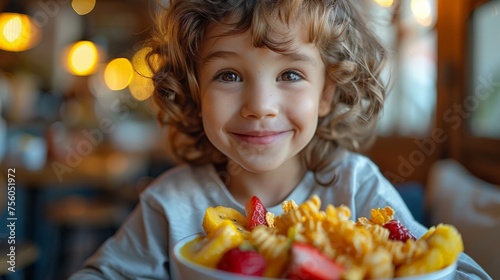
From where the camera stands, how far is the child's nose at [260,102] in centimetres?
77

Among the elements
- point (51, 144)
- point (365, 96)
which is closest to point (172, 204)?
point (365, 96)

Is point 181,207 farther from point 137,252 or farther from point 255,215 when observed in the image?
point 255,215

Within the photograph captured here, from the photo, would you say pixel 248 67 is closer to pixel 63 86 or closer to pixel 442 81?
pixel 442 81

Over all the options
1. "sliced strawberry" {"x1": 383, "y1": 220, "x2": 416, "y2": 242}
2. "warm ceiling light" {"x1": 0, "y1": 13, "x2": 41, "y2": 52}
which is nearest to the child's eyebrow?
"sliced strawberry" {"x1": 383, "y1": 220, "x2": 416, "y2": 242}

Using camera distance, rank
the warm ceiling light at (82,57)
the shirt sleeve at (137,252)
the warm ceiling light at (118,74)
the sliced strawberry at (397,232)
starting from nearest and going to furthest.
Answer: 1. the sliced strawberry at (397,232)
2. the shirt sleeve at (137,252)
3. the warm ceiling light at (82,57)
4. the warm ceiling light at (118,74)

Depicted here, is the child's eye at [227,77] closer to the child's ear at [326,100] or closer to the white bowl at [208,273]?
the child's ear at [326,100]

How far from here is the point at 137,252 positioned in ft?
3.02

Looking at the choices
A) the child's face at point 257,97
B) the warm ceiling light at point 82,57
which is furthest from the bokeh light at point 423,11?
the warm ceiling light at point 82,57

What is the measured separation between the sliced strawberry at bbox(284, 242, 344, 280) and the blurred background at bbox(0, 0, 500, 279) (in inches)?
25.1

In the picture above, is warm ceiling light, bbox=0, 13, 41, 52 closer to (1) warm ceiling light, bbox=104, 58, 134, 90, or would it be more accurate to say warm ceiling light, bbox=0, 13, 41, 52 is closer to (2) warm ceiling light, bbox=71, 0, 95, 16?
(2) warm ceiling light, bbox=71, 0, 95, 16

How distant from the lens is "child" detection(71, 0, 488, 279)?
79cm

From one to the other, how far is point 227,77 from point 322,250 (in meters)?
0.40

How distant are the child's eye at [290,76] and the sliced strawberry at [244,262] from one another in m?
0.37

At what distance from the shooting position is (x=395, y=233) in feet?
1.94
